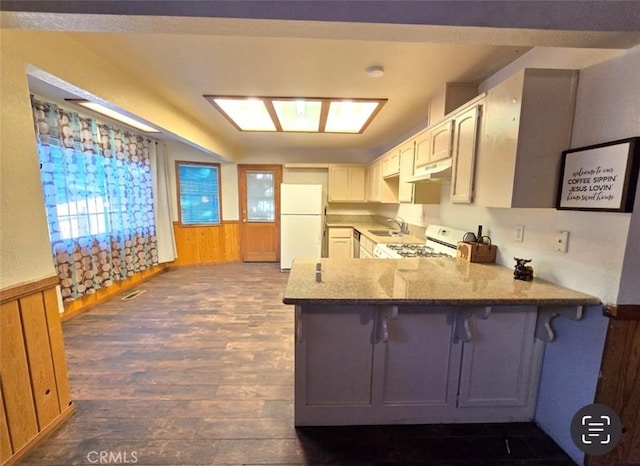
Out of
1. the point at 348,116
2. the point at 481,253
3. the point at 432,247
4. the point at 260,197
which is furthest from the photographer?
the point at 260,197

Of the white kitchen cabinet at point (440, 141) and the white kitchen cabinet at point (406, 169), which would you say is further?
the white kitchen cabinet at point (406, 169)

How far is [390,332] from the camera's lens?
1.53m

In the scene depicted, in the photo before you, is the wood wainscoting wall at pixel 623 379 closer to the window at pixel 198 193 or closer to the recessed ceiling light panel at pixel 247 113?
the recessed ceiling light panel at pixel 247 113

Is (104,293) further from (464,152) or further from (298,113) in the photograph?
(464,152)

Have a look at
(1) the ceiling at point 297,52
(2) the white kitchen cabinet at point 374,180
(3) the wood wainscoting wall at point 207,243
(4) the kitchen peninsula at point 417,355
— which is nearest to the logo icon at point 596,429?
(4) the kitchen peninsula at point 417,355

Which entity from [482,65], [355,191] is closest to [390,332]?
[482,65]

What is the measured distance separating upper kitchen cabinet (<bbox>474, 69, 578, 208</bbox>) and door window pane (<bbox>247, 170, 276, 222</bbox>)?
441 cm

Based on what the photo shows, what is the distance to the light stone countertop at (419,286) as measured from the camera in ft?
4.21

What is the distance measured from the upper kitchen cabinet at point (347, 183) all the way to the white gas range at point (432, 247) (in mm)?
2150

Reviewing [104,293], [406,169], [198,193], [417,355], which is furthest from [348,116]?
[104,293]

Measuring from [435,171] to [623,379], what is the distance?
1.58 metres

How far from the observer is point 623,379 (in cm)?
126

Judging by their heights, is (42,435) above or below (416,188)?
below

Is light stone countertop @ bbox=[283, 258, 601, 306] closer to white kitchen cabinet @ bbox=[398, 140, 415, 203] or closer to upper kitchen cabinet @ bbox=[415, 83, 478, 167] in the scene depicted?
upper kitchen cabinet @ bbox=[415, 83, 478, 167]
